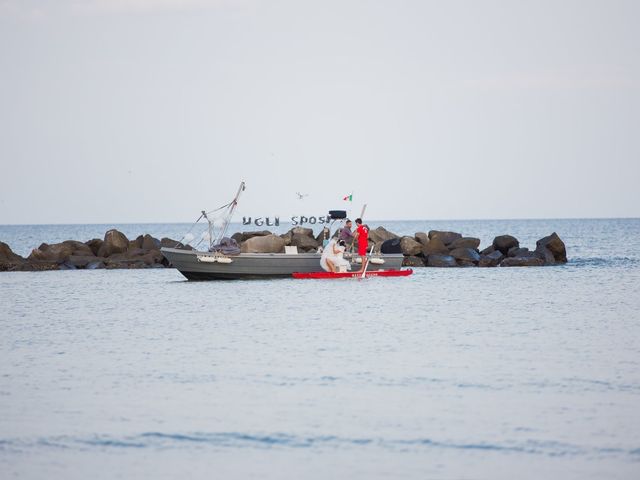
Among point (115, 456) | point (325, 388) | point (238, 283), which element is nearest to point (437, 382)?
point (325, 388)

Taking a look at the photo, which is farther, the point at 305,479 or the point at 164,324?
the point at 164,324

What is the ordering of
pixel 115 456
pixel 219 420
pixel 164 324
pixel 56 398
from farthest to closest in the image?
1. pixel 164 324
2. pixel 56 398
3. pixel 219 420
4. pixel 115 456

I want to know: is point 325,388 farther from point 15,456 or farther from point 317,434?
point 15,456

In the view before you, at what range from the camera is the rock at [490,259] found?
51625mm

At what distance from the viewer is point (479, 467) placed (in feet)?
34.6

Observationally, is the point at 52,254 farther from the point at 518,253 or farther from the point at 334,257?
the point at 518,253

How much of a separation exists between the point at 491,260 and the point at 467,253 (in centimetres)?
130

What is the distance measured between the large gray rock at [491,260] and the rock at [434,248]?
1.96m

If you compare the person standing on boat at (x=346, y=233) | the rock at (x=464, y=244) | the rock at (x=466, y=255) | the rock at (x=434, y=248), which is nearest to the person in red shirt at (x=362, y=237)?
the person standing on boat at (x=346, y=233)

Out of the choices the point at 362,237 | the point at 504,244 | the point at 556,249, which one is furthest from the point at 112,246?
the point at 556,249

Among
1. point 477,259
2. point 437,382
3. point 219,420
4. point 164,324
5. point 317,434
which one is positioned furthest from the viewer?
point 477,259

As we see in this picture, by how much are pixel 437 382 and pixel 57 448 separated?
629 cm

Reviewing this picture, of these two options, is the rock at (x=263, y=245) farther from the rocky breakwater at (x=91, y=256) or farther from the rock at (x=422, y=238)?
the rock at (x=422, y=238)

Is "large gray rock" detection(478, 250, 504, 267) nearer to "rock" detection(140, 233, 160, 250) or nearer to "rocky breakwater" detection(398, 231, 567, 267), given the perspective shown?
"rocky breakwater" detection(398, 231, 567, 267)
